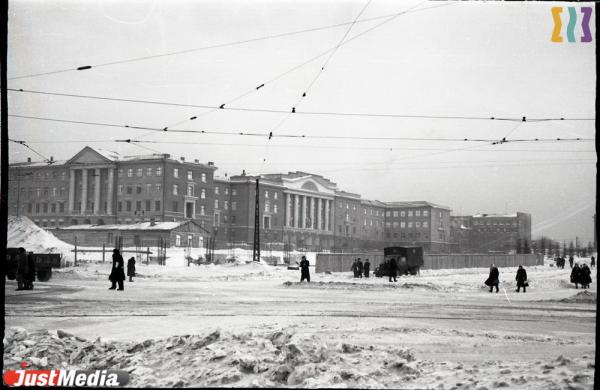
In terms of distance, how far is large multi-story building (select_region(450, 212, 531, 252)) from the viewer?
114206 mm

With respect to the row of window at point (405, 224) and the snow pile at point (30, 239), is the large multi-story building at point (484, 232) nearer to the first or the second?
the row of window at point (405, 224)

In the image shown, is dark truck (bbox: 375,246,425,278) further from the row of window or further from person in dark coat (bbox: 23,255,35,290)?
the row of window

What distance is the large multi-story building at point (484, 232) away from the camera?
114 m

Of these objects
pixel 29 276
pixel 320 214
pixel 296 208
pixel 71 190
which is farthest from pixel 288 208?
pixel 29 276

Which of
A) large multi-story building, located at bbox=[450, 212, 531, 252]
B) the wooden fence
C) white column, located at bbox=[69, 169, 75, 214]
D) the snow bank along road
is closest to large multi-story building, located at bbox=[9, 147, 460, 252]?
white column, located at bbox=[69, 169, 75, 214]

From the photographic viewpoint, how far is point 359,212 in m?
122

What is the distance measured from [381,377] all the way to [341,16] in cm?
575

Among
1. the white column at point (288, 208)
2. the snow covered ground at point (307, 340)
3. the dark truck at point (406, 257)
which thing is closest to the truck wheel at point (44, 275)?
the snow covered ground at point (307, 340)

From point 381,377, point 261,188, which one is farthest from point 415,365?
point 261,188

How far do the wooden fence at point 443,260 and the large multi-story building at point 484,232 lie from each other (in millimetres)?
35202

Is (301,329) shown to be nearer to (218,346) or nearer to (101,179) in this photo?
(218,346)
